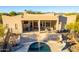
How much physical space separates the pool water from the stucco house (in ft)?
0.66

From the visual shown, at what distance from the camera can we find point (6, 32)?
293cm

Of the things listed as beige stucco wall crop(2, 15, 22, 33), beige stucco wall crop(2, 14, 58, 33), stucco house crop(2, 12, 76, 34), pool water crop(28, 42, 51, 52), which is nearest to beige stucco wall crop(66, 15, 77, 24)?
stucco house crop(2, 12, 76, 34)

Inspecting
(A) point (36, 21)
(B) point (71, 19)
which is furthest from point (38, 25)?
(B) point (71, 19)

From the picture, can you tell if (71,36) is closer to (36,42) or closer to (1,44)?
(36,42)

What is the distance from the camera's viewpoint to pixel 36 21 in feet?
9.53

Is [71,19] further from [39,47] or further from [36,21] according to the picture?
[39,47]

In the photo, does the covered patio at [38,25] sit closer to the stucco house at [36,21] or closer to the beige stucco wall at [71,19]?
the stucco house at [36,21]

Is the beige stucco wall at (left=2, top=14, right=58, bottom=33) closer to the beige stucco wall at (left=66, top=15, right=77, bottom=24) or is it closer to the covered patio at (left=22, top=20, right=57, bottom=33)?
the covered patio at (left=22, top=20, right=57, bottom=33)

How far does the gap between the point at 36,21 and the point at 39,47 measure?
355 mm

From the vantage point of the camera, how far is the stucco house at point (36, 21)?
2.90m

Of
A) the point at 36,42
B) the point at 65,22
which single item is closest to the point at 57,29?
the point at 65,22

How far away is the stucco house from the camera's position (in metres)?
2.90

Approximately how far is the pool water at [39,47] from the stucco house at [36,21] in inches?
7.9
